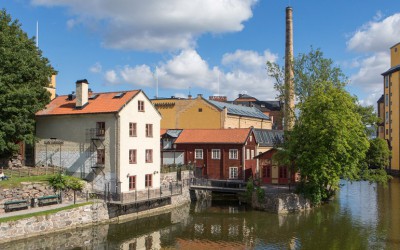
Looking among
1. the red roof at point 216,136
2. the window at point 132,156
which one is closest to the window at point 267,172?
the red roof at point 216,136

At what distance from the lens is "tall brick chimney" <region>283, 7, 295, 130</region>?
2031 inches

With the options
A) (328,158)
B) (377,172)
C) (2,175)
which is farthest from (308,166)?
(2,175)

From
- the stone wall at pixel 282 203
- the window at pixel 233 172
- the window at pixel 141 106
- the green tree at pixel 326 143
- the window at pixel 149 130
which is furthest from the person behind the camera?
the window at pixel 233 172

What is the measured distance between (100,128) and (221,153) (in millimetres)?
19068

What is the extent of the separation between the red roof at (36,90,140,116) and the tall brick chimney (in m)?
22.0

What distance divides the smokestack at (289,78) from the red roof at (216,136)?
560 centimetres

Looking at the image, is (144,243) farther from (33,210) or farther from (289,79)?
(289,79)

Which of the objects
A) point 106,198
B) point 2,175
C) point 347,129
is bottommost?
point 106,198

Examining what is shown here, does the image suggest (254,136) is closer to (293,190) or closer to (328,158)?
(293,190)

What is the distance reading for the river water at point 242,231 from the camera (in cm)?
2809

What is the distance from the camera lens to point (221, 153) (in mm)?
51000

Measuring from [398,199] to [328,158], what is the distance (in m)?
14.2

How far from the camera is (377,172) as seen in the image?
44.1 metres

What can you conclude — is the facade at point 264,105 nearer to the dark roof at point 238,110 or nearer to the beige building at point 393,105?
the dark roof at point 238,110
